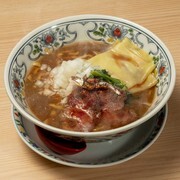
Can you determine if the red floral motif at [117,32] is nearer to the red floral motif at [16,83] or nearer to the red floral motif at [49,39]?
the red floral motif at [49,39]

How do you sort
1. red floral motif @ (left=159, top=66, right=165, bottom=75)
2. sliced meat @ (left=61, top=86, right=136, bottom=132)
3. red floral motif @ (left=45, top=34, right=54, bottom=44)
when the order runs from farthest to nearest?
red floral motif @ (left=45, top=34, right=54, bottom=44) → red floral motif @ (left=159, top=66, right=165, bottom=75) → sliced meat @ (left=61, top=86, right=136, bottom=132)

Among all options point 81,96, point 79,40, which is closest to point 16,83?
point 81,96

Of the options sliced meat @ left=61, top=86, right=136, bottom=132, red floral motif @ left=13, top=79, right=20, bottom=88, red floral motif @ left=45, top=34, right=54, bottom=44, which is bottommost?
sliced meat @ left=61, top=86, right=136, bottom=132

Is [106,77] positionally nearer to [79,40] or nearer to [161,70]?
[161,70]

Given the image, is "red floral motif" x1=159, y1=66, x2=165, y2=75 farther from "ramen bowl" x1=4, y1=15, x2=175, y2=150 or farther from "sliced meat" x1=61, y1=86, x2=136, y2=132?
"sliced meat" x1=61, y1=86, x2=136, y2=132

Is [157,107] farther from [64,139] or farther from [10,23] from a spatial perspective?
[10,23]

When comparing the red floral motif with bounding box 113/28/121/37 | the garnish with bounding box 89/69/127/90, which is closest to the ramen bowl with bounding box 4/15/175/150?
the red floral motif with bounding box 113/28/121/37

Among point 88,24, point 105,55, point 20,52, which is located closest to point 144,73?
point 105,55

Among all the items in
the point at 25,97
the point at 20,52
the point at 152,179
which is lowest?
the point at 152,179
